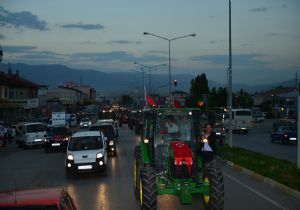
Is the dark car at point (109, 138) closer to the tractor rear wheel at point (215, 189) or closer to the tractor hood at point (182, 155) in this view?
the tractor hood at point (182, 155)

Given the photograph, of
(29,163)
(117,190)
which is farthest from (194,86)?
(117,190)

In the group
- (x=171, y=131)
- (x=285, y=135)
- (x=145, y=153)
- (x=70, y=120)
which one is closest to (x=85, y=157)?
(x=145, y=153)

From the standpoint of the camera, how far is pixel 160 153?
41.8 ft

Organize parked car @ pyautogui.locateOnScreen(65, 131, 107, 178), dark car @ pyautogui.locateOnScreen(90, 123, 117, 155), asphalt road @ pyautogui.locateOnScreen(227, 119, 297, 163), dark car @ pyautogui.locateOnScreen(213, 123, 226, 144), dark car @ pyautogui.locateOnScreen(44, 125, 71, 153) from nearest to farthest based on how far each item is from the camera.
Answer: parked car @ pyautogui.locateOnScreen(65, 131, 107, 178) < dark car @ pyautogui.locateOnScreen(90, 123, 117, 155) < asphalt road @ pyautogui.locateOnScreen(227, 119, 297, 163) < dark car @ pyautogui.locateOnScreen(213, 123, 226, 144) < dark car @ pyautogui.locateOnScreen(44, 125, 71, 153)

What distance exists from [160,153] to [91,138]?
9323 millimetres

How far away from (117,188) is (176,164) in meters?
5.16

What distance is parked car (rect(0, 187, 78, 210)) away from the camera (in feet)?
20.2

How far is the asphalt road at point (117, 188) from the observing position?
1306cm

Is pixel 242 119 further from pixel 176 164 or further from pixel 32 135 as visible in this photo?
pixel 176 164

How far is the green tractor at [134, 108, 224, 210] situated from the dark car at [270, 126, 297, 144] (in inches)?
1150

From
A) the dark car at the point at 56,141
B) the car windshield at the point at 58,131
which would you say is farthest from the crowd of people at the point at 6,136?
the dark car at the point at 56,141

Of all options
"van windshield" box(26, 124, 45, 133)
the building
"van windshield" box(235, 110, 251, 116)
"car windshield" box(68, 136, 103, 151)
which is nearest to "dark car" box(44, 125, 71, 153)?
"van windshield" box(26, 124, 45, 133)

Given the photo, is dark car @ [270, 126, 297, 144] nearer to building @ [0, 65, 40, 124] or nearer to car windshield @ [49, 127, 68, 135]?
car windshield @ [49, 127, 68, 135]

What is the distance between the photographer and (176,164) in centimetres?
1155
